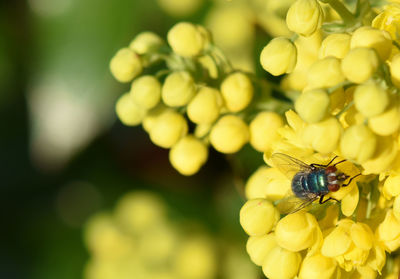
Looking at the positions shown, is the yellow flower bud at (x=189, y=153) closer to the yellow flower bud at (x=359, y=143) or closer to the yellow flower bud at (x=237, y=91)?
the yellow flower bud at (x=237, y=91)

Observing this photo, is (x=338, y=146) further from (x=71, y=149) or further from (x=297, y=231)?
(x=71, y=149)

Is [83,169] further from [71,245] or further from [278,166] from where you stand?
[278,166]

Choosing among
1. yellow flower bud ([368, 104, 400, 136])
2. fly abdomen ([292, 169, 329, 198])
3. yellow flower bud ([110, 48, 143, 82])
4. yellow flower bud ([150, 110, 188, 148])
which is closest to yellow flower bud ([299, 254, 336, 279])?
fly abdomen ([292, 169, 329, 198])

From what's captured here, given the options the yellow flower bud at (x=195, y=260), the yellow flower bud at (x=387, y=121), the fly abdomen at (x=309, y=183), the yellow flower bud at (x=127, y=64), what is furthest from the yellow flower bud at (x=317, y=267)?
the yellow flower bud at (x=195, y=260)

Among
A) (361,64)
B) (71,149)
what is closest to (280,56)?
(361,64)

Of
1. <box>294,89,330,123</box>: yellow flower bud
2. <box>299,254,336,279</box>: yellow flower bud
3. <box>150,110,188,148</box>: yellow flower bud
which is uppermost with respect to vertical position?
<box>294,89,330,123</box>: yellow flower bud

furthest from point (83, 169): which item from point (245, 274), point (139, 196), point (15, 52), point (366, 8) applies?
point (366, 8)

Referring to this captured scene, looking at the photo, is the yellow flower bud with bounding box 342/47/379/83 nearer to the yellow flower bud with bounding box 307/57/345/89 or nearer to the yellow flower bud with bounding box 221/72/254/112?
the yellow flower bud with bounding box 307/57/345/89
